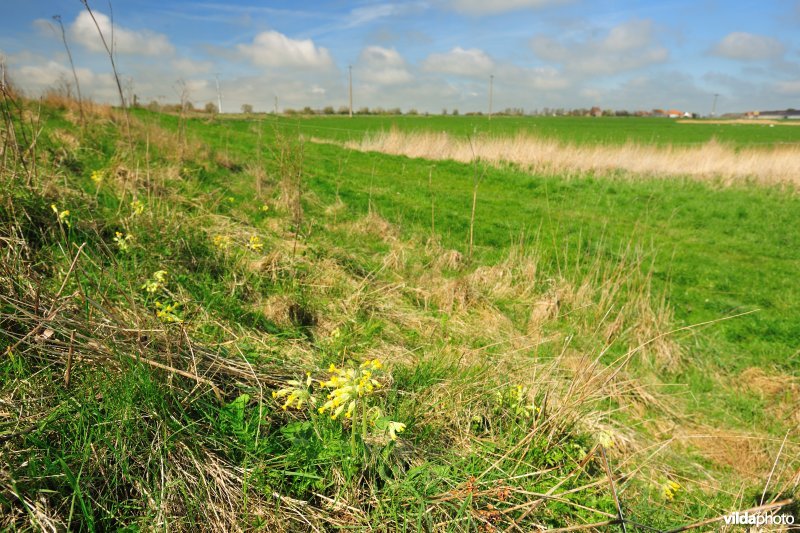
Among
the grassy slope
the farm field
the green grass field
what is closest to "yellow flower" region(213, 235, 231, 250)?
the grassy slope

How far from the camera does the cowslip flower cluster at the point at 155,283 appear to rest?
2987 millimetres

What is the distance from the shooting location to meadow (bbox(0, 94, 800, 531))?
1651 mm

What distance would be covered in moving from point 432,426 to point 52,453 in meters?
1.62

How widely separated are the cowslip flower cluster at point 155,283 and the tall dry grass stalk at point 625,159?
1179cm

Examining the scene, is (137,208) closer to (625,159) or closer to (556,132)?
(625,159)

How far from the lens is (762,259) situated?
7.16 m

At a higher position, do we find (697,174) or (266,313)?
(697,174)

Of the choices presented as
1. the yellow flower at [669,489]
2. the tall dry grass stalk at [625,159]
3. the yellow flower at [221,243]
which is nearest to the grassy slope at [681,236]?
the tall dry grass stalk at [625,159]

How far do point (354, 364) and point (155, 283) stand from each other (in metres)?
1.52

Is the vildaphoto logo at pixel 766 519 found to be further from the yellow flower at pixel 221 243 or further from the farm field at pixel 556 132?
the farm field at pixel 556 132

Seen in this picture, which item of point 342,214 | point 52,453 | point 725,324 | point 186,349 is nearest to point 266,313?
point 186,349

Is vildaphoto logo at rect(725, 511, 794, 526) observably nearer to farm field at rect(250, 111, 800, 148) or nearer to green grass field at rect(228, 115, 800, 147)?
farm field at rect(250, 111, 800, 148)

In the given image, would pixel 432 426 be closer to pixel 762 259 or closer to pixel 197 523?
pixel 197 523

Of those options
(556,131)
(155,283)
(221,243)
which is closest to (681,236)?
(221,243)
